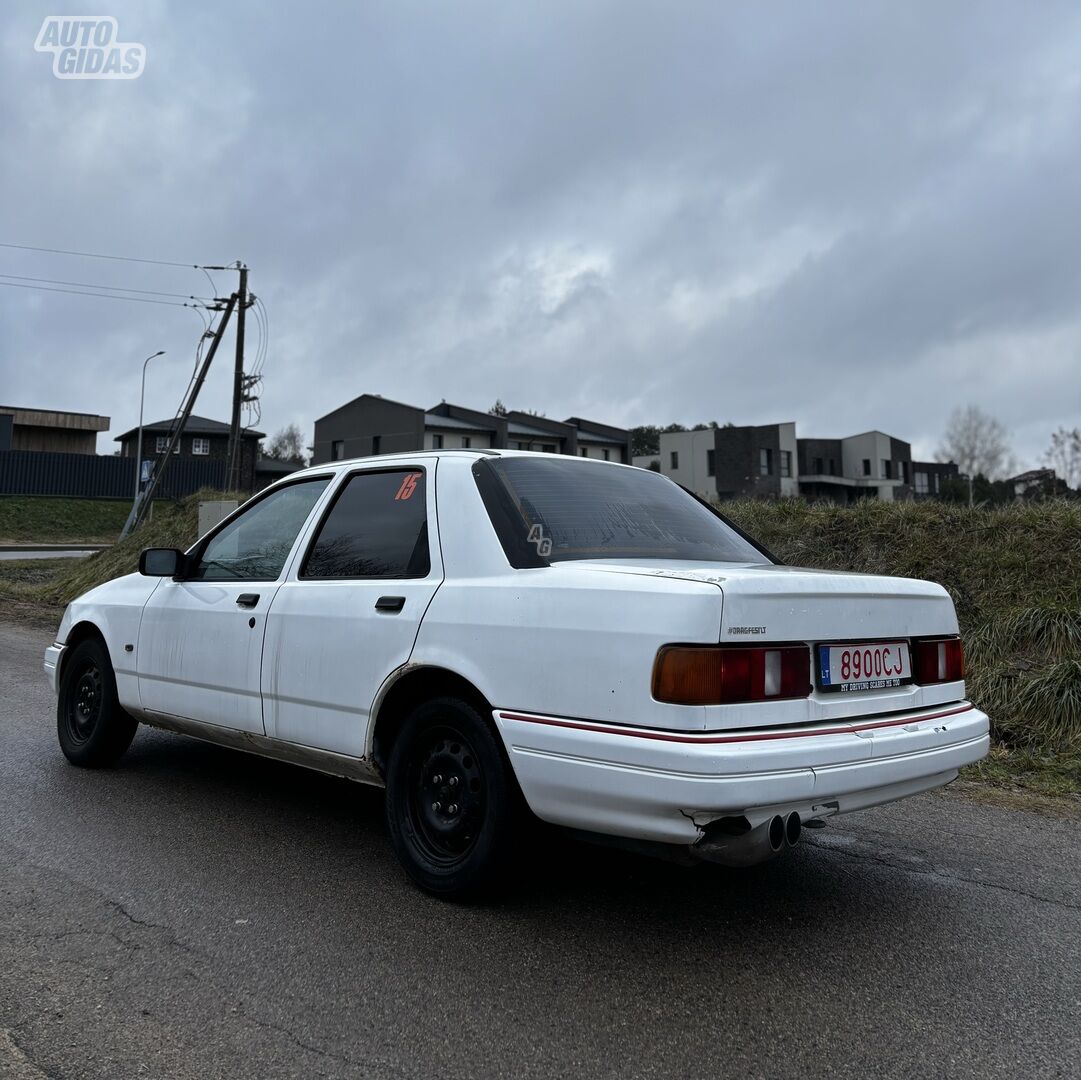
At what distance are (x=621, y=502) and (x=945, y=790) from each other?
2.83 m

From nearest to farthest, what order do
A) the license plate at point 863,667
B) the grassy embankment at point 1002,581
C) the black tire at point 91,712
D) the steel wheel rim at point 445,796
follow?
the license plate at point 863,667, the steel wheel rim at point 445,796, the black tire at point 91,712, the grassy embankment at point 1002,581

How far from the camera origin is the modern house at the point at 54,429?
58062mm

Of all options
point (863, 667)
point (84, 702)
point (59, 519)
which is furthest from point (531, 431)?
point (863, 667)

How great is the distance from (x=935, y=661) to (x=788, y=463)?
215ft

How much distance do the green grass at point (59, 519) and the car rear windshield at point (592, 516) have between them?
1535 inches

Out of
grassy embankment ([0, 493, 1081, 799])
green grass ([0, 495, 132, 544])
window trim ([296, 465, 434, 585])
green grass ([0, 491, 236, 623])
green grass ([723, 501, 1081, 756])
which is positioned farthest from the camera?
green grass ([0, 495, 132, 544])

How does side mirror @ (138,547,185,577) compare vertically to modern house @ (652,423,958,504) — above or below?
below

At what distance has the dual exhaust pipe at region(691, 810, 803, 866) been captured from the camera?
9.36 feet

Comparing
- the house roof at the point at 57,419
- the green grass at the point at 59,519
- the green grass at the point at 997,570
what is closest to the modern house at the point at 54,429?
the house roof at the point at 57,419

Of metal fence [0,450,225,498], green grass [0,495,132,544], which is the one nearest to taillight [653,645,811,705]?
green grass [0,495,132,544]

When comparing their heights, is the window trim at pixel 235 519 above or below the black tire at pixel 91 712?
above

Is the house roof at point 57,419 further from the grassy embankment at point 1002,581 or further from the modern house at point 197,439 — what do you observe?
the grassy embankment at point 1002,581

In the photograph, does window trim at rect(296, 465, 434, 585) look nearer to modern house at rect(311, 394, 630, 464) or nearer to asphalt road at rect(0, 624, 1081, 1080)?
asphalt road at rect(0, 624, 1081, 1080)

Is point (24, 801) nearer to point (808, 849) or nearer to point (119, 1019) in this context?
point (119, 1019)
